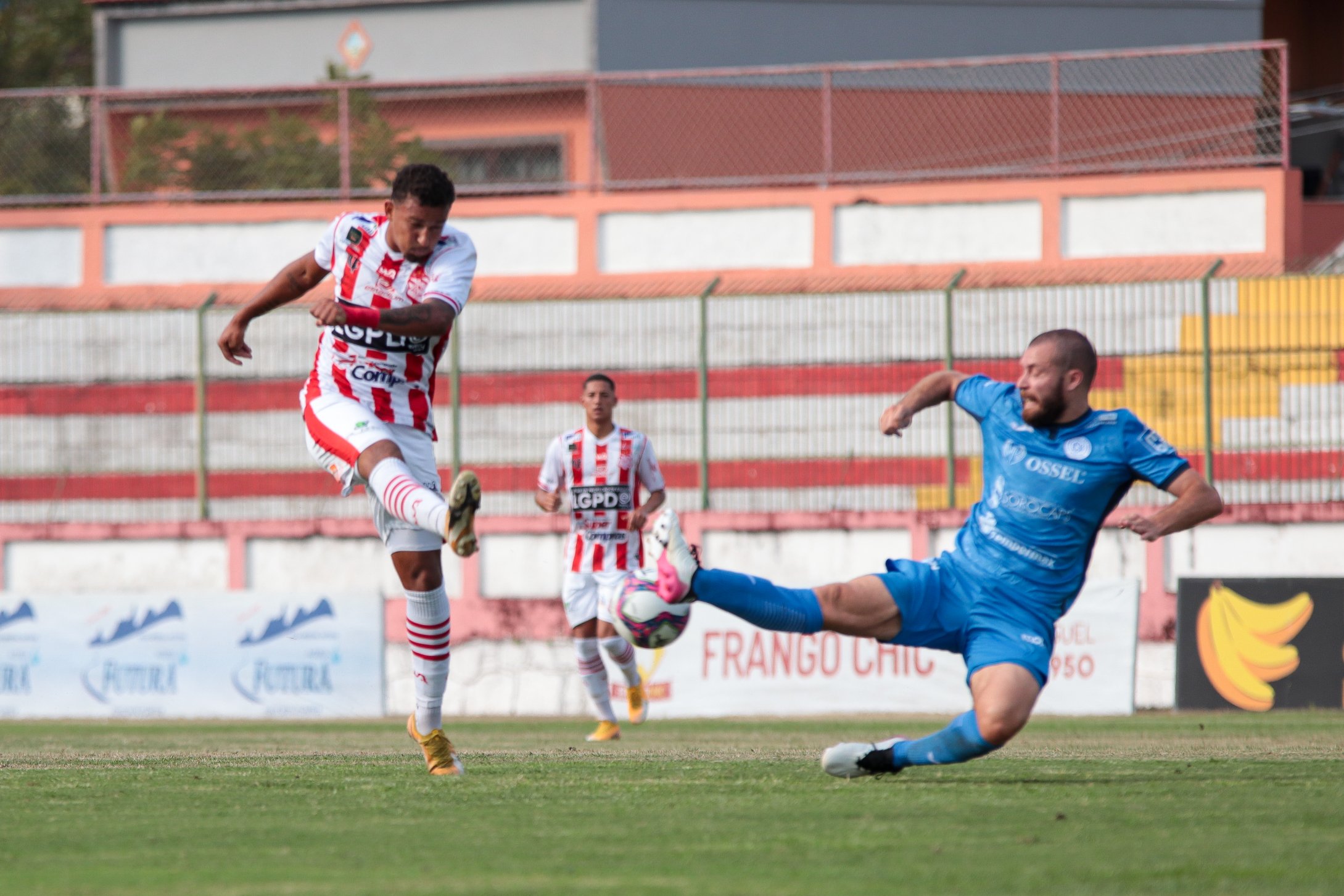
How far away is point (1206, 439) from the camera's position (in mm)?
17094

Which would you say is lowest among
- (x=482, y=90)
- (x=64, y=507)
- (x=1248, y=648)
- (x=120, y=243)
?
(x=1248, y=648)

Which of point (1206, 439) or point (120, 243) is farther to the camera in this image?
point (120, 243)

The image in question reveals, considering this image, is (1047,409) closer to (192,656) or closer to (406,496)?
(406,496)

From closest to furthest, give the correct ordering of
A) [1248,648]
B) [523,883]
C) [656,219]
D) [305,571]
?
[523,883], [1248,648], [305,571], [656,219]

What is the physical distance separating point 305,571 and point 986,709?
13766mm

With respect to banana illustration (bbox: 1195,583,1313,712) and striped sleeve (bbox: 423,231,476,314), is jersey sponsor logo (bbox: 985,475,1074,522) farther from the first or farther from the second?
banana illustration (bbox: 1195,583,1313,712)

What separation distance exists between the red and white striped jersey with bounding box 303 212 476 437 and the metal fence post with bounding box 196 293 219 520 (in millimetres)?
12122

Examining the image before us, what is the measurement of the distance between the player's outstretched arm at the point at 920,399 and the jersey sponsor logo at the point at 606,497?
654cm

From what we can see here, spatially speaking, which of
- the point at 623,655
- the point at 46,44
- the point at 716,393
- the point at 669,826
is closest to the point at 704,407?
the point at 716,393

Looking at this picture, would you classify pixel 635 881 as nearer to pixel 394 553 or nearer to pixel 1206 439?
pixel 394 553

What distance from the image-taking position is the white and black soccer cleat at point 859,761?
6133 mm

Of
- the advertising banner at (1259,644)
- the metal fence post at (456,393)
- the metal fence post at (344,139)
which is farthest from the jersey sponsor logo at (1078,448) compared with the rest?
the metal fence post at (344,139)

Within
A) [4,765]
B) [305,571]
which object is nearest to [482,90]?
[305,571]

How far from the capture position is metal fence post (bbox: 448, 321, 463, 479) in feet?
60.0
